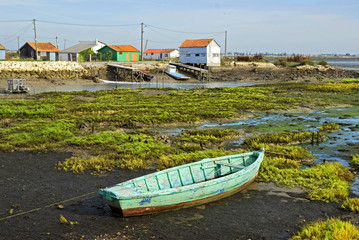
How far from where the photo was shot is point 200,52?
82.8 m

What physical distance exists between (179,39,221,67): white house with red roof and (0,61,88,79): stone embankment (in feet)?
86.7

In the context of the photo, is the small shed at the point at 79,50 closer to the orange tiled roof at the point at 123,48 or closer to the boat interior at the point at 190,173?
the orange tiled roof at the point at 123,48

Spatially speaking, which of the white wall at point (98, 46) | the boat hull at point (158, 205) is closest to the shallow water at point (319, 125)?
the boat hull at point (158, 205)

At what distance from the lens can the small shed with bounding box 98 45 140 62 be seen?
81.6 metres

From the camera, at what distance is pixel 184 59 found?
8575cm

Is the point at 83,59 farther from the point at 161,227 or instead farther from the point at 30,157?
the point at 161,227

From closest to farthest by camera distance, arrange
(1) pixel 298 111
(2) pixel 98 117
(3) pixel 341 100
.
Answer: (2) pixel 98 117
(1) pixel 298 111
(3) pixel 341 100

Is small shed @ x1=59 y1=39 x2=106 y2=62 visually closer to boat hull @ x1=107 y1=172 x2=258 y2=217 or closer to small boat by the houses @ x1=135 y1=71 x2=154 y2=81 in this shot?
small boat by the houses @ x1=135 y1=71 x2=154 y2=81

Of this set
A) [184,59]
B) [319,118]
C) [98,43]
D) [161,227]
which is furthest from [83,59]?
[161,227]

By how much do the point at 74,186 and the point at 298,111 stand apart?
23.1 meters

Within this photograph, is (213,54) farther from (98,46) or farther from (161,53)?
(161,53)

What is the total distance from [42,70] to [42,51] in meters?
18.0

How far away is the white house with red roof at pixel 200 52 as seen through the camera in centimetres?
8225

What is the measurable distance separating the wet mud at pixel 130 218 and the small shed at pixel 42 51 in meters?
69.5
